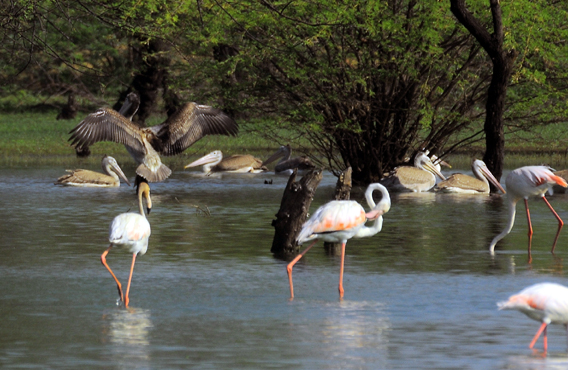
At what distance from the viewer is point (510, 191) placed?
14.1 metres

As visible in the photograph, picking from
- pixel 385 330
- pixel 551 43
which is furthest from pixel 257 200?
pixel 385 330

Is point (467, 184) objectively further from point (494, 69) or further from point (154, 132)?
point (154, 132)

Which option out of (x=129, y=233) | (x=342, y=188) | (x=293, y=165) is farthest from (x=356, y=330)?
(x=293, y=165)

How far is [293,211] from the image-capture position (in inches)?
521

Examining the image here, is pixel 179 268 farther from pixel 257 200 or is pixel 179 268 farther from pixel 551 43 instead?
pixel 551 43

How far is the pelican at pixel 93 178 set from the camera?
23375 mm

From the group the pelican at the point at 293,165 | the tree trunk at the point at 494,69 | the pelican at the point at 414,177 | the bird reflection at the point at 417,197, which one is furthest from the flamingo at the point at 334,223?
the pelican at the point at 293,165

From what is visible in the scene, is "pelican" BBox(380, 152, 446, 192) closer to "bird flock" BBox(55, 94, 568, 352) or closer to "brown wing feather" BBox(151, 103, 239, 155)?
"bird flock" BBox(55, 94, 568, 352)

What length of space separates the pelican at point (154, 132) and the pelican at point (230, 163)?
8920 mm

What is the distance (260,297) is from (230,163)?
745 inches

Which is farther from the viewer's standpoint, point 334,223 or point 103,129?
point 103,129

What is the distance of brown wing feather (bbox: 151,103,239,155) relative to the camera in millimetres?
19344

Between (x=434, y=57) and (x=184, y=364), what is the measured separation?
46.8ft

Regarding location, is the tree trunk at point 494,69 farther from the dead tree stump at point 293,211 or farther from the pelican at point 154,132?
the dead tree stump at point 293,211
